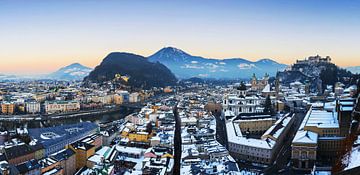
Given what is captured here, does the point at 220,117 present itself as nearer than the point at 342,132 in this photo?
No

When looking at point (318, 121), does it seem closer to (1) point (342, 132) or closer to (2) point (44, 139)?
(1) point (342, 132)

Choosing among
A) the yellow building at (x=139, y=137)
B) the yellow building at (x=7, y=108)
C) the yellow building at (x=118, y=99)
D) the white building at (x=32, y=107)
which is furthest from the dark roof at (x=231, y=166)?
the yellow building at (x=118, y=99)

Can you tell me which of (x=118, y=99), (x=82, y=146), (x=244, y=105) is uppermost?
(x=244, y=105)

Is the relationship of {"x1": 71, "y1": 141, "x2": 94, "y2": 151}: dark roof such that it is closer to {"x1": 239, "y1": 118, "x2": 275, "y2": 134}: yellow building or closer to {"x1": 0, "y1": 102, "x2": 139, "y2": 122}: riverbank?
{"x1": 239, "y1": 118, "x2": 275, "y2": 134}: yellow building

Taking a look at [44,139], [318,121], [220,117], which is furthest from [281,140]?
[44,139]

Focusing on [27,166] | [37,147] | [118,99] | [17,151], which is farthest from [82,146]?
[118,99]

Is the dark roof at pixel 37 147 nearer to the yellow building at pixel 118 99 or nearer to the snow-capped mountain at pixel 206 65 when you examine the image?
the yellow building at pixel 118 99

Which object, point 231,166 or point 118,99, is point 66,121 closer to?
point 118,99
